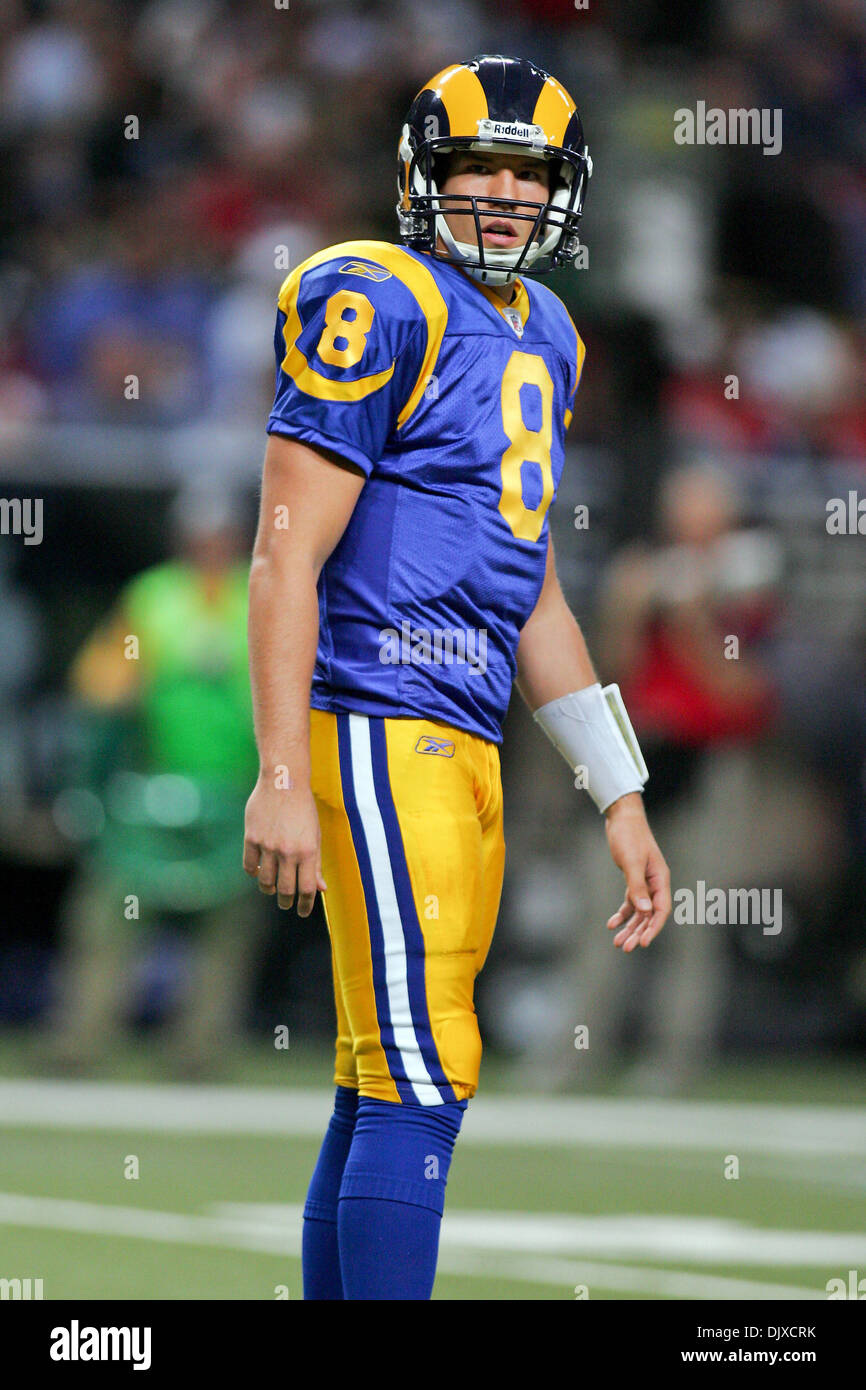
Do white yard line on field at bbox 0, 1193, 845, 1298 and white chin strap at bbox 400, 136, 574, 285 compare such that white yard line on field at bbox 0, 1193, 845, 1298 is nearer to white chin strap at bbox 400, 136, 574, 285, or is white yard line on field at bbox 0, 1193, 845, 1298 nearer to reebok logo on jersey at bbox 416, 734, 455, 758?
reebok logo on jersey at bbox 416, 734, 455, 758

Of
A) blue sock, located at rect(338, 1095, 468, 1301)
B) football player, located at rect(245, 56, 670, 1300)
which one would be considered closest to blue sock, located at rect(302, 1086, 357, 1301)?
football player, located at rect(245, 56, 670, 1300)

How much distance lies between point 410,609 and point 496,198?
0.66 m

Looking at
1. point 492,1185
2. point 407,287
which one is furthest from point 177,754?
point 407,287

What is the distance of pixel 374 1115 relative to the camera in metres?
3.16

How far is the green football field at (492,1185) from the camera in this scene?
461 centimetres

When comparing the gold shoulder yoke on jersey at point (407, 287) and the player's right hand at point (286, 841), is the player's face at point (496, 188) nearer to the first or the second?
the gold shoulder yoke on jersey at point (407, 287)

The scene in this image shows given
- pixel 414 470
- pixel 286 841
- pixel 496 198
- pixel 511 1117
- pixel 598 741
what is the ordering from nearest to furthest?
pixel 286 841 → pixel 414 470 → pixel 496 198 → pixel 598 741 → pixel 511 1117

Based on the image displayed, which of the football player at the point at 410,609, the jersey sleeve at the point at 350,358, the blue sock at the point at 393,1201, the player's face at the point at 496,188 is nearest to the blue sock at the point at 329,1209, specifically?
the football player at the point at 410,609

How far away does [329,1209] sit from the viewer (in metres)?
3.35

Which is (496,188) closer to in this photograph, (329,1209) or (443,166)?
(443,166)

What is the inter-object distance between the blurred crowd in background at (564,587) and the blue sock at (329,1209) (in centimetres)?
463

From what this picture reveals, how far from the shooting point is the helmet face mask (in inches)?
134

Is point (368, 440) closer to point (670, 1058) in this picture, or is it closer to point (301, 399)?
point (301, 399)

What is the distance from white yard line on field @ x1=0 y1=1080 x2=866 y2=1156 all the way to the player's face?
12.8 ft
